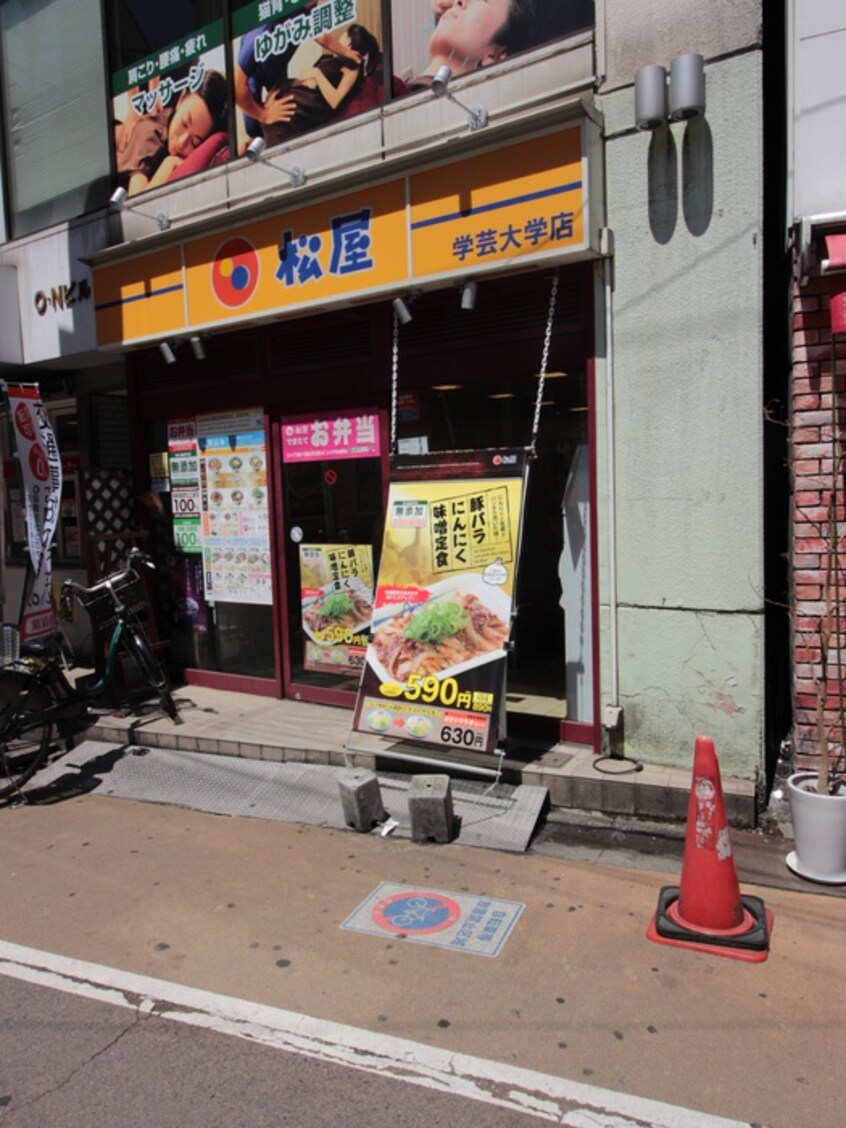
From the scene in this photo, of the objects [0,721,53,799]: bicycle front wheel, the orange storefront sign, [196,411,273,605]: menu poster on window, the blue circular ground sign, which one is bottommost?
the blue circular ground sign

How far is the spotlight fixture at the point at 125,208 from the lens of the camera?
7.29 m

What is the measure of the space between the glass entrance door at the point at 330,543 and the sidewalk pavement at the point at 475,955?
6.68 feet

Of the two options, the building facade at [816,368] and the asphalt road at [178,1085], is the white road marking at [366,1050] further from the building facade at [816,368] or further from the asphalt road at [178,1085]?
the building facade at [816,368]

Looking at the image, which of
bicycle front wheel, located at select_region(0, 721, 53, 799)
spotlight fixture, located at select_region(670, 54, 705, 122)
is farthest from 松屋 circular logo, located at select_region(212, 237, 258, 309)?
bicycle front wheel, located at select_region(0, 721, 53, 799)

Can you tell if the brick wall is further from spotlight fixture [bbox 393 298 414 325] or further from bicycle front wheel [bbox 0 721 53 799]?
bicycle front wheel [bbox 0 721 53 799]

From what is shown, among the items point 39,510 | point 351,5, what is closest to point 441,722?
point 39,510

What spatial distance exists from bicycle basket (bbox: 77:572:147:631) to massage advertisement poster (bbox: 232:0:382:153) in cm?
384

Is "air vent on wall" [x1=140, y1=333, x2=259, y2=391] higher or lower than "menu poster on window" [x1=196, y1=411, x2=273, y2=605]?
higher

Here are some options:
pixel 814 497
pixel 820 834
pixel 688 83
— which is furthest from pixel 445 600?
pixel 688 83

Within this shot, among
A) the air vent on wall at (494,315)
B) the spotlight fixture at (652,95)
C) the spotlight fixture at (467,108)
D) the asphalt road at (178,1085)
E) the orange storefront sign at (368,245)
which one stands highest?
the spotlight fixture at (467,108)

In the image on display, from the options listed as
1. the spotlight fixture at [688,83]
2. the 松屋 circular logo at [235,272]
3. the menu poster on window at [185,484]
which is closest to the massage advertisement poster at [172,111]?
the 松屋 circular logo at [235,272]

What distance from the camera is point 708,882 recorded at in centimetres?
392

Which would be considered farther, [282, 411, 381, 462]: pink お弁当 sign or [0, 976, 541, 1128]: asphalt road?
[282, 411, 381, 462]: pink お弁当 sign

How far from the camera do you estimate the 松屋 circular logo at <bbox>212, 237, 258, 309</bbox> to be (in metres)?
6.84
